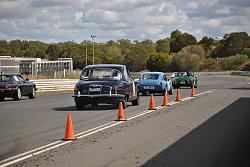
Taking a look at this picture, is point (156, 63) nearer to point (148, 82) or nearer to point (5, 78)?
point (148, 82)

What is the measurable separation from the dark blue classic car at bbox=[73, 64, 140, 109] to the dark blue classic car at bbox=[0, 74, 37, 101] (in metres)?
7.68

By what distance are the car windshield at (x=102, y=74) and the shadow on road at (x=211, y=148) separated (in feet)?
18.8

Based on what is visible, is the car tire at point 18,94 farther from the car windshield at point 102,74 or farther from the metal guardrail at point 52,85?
the metal guardrail at point 52,85

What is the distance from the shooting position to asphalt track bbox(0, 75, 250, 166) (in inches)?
338

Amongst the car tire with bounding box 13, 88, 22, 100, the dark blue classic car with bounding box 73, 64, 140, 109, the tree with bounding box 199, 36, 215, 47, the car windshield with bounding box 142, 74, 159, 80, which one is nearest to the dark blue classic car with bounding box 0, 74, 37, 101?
the car tire with bounding box 13, 88, 22, 100

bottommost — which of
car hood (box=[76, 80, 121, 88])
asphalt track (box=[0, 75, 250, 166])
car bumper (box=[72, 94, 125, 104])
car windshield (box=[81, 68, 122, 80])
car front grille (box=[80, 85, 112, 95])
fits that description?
asphalt track (box=[0, 75, 250, 166])

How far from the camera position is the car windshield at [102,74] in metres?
19.7

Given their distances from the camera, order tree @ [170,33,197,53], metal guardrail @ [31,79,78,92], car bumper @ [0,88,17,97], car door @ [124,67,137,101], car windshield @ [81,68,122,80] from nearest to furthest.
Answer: car windshield @ [81,68,122,80], car door @ [124,67,137,101], car bumper @ [0,88,17,97], metal guardrail @ [31,79,78,92], tree @ [170,33,197,53]

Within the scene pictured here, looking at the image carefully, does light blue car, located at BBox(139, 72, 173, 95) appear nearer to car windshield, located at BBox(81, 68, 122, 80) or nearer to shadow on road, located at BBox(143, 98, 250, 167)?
car windshield, located at BBox(81, 68, 122, 80)

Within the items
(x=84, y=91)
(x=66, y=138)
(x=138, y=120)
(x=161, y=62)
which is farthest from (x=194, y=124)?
(x=161, y=62)

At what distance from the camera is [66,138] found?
Result: 36.2 feet

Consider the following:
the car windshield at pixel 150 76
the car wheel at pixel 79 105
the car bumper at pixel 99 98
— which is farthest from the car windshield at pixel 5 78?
the car bumper at pixel 99 98

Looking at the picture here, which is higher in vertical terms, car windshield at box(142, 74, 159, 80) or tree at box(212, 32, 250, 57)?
tree at box(212, 32, 250, 57)

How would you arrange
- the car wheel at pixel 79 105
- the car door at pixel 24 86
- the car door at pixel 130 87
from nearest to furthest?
the car wheel at pixel 79 105 → the car door at pixel 130 87 → the car door at pixel 24 86
